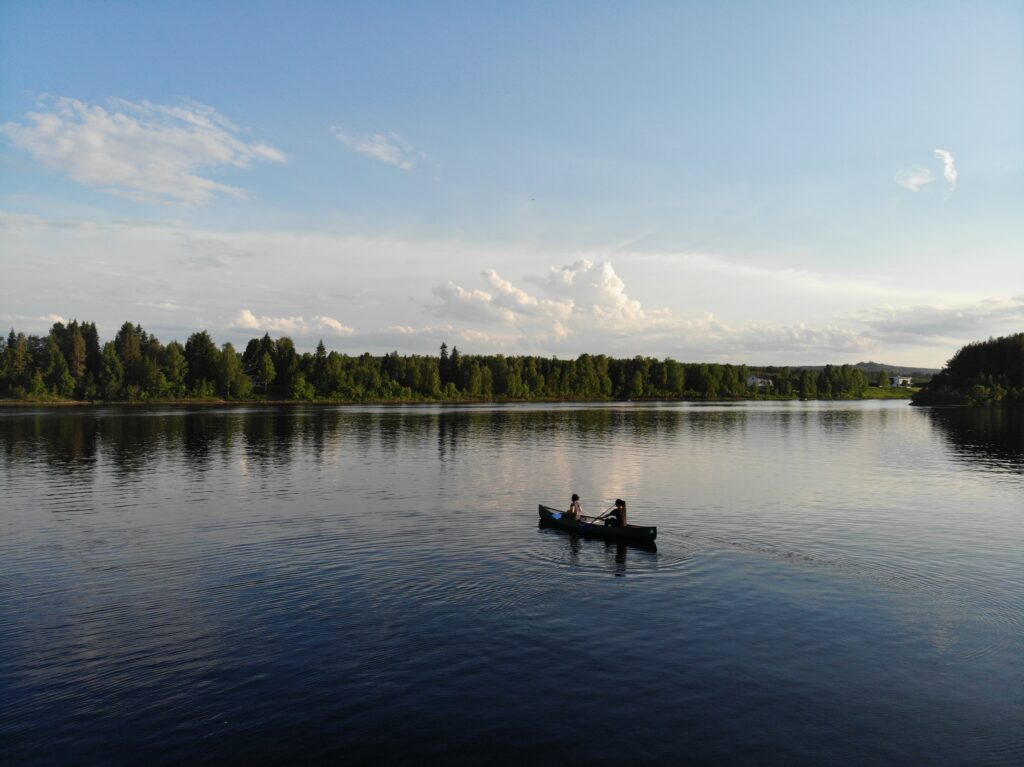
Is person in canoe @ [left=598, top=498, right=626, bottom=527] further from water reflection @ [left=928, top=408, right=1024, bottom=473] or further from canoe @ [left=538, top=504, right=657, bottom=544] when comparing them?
water reflection @ [left=928, top=408, right=1024, bottom=473]

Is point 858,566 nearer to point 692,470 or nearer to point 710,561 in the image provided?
point 710,561

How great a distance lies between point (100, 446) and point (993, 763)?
110341 mm

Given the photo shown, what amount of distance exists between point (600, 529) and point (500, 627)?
17.3m

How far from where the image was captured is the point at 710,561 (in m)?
39.6

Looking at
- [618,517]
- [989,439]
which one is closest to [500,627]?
[618,517]

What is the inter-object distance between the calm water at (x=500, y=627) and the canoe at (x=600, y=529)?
858mm

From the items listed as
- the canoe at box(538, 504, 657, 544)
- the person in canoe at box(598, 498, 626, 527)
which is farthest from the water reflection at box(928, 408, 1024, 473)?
the canoe at box(538, 504, 657, 544)

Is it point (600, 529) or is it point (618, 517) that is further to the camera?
point (600, 529)

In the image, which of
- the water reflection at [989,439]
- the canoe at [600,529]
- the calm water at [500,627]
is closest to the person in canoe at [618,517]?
the canoe at [600,529]

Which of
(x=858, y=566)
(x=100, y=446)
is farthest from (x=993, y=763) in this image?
(x=100, y=446)

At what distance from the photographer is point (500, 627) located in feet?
92.8

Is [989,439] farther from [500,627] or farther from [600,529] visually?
[500,627]

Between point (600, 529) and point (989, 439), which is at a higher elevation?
point (600, 529)

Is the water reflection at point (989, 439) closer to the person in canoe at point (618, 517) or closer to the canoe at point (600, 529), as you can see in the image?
the person in canoe at point (618, 517)
